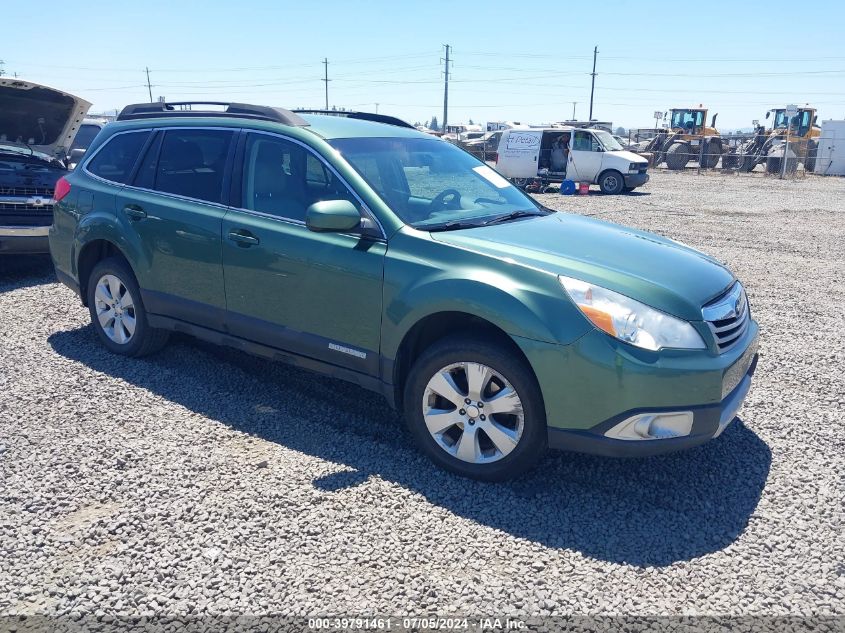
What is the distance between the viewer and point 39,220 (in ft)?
25.0

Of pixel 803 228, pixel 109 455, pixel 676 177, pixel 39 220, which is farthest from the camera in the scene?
pixel 676 177

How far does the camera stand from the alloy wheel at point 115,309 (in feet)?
17.1

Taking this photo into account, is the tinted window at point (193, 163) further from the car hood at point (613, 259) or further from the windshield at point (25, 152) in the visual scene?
the windshield at point (25, 152)

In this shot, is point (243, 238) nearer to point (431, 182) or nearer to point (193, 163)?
point (193, 163)

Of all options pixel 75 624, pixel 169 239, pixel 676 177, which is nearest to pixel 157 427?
pixel 169 239

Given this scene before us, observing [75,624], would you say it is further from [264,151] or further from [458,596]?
[264,151]

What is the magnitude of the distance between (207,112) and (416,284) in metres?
2.37

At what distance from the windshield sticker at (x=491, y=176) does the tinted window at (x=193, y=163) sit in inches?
67.7

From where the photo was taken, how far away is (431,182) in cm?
455

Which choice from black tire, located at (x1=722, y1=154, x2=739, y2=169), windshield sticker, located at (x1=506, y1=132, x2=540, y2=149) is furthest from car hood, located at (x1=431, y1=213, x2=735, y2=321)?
black tire, located at (x1=722, y1=154, x2=739, y2=169)

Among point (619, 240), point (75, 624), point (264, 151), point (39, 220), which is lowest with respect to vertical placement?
point (75, 624)

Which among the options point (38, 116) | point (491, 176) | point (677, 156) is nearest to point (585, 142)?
point (677, 156)

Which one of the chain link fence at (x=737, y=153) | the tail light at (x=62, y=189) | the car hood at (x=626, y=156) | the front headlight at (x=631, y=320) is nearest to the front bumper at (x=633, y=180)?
the car hood at (x=626, y=156)

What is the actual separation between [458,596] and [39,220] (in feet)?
22.6
